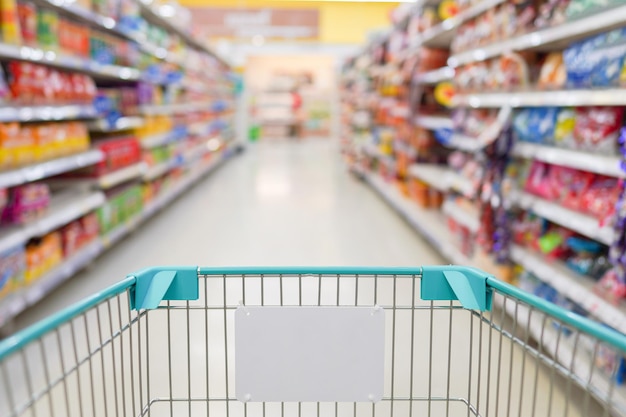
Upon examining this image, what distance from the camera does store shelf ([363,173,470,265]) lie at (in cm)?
400

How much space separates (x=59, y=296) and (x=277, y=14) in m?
11.1

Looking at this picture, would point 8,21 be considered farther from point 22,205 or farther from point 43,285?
point 43,285

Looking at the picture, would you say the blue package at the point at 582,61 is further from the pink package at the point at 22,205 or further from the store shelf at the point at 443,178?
the pink package at the point at 22,205

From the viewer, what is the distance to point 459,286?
1.20 meters

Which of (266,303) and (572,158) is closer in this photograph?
(572,158)

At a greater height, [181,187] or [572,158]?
[572,158]

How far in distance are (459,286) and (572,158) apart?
1563mm

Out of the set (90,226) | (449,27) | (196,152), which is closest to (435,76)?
(449,27)

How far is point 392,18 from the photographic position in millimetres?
7062

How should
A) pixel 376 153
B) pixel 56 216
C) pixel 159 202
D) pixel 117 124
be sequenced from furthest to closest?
pixel 376 153 < pixel 159 202 < pixel 117 124 < pixel 56 216

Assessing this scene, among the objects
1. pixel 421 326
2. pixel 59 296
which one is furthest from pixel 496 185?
pixel 59 296

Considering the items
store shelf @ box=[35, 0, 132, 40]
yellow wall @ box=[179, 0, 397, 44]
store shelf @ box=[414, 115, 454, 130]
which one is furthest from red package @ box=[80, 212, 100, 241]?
yellow wall @ box=[179, 0, 397, 44]

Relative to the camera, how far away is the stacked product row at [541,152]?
7.32 feet

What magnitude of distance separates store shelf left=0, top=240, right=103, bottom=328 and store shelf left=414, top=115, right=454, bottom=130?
2.69 meters
